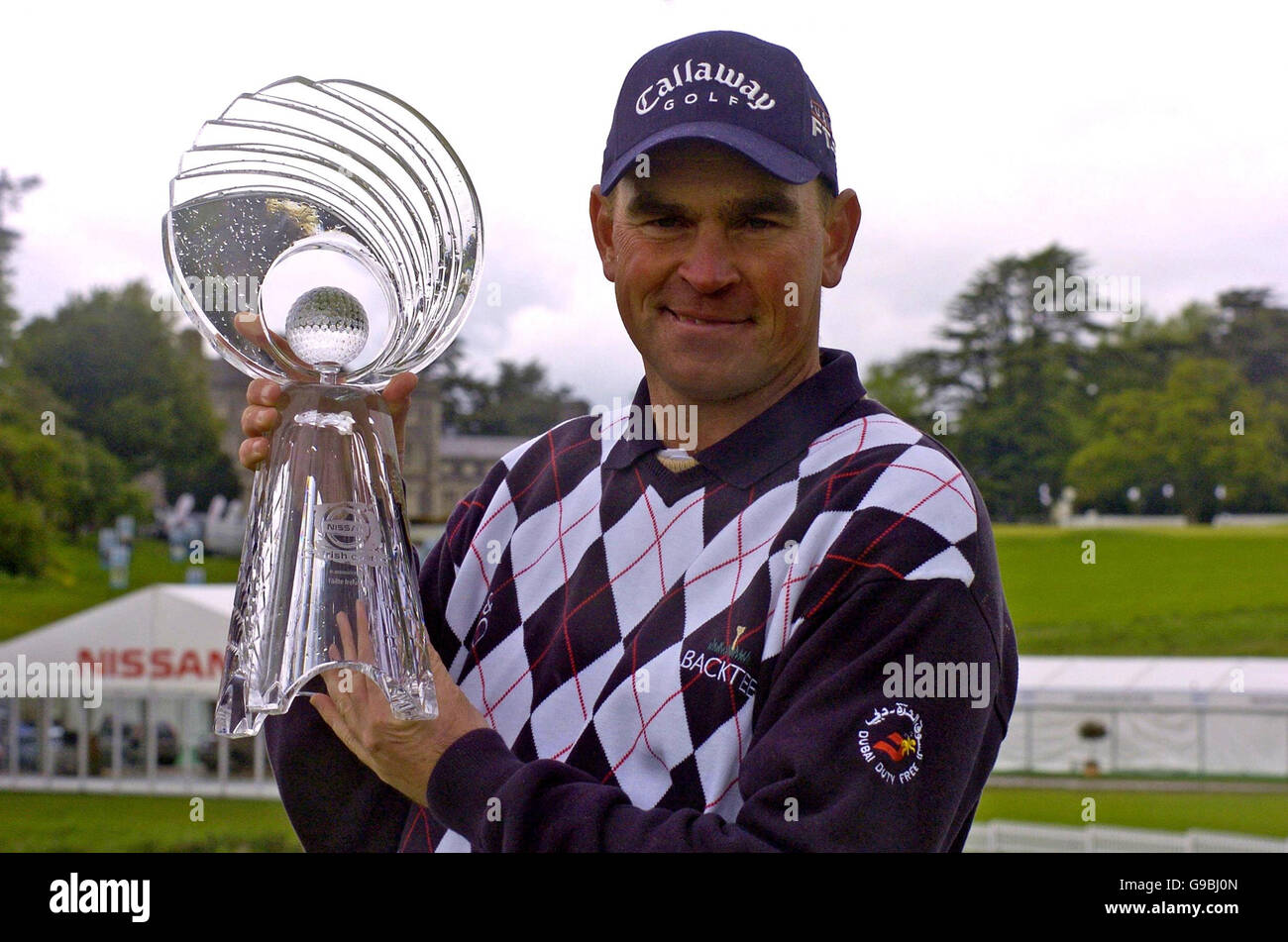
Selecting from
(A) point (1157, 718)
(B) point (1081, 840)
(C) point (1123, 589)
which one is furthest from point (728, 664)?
(C) point (1123, 589)

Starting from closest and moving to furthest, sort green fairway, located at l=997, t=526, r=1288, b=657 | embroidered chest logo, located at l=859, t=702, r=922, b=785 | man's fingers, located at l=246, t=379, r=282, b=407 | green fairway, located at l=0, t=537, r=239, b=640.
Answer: embroidered chest logo, located at l=859, t=702, r=922, b=785 → man's fingers, located at l=246, t=379, r=282, b=407 → green fairway, located at l=0, t=537, r=239, b=640 → green fairway, located at l=997, t=526, r=1288, b=657

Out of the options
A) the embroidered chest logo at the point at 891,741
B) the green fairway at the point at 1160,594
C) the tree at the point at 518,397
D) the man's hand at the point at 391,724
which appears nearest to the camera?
the embroidered chest logo at the point at 891,741

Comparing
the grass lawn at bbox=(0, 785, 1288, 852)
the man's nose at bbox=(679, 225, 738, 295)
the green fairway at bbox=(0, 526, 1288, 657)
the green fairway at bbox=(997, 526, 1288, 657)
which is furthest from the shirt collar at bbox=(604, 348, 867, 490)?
the green fairway at bbox=(997, 526, 1288, 657)

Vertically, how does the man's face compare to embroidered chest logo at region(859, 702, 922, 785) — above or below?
above

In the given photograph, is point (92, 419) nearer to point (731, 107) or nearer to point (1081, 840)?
point (1081, 840)

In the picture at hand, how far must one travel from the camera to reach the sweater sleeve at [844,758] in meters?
0.87

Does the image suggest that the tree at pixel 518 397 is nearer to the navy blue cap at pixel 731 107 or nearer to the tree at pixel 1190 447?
the tree at pixel 1190 447

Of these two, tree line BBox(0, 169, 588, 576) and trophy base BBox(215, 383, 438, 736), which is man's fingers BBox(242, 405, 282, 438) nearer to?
trophy base BBox(215, 383, 438, 736)

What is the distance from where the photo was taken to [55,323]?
351 inches

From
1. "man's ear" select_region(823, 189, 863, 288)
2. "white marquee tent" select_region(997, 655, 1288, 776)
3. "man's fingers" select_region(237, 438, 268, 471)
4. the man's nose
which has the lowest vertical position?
"white marquee tent" select_region(997, 655, 1288, 776)

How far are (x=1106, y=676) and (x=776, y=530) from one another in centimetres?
955

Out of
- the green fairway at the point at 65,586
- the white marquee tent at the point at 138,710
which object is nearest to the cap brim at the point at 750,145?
the white marquee tent at the point at 138,710

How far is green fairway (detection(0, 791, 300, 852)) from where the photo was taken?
772cm

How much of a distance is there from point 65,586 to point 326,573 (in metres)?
8.45
